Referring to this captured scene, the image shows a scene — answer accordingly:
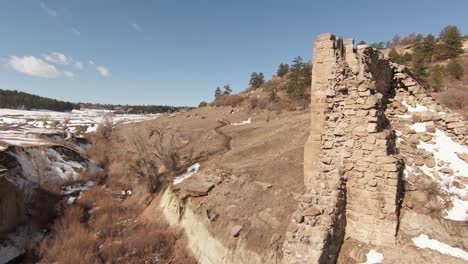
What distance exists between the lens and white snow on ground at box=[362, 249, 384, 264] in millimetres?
5742

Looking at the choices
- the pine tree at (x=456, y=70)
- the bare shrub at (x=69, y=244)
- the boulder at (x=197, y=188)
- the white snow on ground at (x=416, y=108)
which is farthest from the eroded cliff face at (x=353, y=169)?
the pine tree at (x=456, y=70)

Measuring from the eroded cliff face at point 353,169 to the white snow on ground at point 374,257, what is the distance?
161 mm

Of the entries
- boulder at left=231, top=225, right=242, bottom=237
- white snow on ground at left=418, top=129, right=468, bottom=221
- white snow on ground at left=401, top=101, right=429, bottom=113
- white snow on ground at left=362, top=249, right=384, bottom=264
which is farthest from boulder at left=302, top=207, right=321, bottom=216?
white snow on ground at left=401, top=101, right=429, bottom=113

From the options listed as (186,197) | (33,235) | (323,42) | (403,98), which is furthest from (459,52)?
(33,235)

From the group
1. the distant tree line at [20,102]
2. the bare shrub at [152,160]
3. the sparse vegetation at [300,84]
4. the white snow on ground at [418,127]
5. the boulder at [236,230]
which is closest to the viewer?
the white snow on ground at [418,127]

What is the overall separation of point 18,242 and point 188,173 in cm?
1100

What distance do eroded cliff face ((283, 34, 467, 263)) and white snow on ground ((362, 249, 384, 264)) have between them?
16 cm

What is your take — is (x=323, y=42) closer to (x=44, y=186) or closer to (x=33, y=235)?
(x=33, y=235)

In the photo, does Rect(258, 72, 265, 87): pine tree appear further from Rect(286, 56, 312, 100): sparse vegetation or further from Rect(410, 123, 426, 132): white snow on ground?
Rect(410, 123, 426, 132): white snow on ground

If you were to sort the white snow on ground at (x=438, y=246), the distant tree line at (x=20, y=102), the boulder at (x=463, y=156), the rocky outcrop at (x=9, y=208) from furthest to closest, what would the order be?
the distant tree line at (x=20, y=102), the rocky outcrop at (x=9, y=208), the boulder at (x=463, y=156), the white snow on ground at (x=438, y=246)

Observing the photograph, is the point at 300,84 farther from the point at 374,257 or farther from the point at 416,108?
the point at 374,257

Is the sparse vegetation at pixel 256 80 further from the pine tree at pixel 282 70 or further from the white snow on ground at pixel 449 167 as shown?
the white snow on ground at pixel 449 167

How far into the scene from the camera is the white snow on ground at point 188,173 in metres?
16.3

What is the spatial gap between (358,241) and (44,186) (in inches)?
1013
